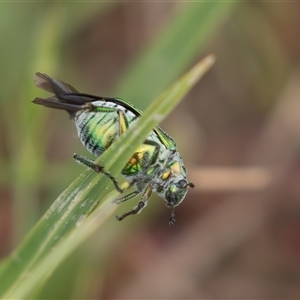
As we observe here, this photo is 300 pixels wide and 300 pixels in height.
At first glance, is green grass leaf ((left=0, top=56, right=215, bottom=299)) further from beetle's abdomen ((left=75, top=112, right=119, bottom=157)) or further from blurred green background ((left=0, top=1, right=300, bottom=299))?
blurred green background ((left=0, top=1, right=300, bottom=299))

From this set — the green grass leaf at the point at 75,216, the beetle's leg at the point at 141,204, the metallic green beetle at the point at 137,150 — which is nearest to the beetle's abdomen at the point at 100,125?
the metallic green beetle at the point at 137,150

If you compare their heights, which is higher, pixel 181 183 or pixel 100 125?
pixel 100 125

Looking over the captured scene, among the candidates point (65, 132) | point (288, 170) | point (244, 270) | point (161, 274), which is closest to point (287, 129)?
point (288, 170)

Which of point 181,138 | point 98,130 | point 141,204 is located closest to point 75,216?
point 141,204

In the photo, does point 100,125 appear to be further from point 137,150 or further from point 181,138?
point 181,138

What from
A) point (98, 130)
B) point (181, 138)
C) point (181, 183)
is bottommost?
point (181, 138)

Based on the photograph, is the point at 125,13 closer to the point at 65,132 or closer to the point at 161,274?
the point at 65,132
